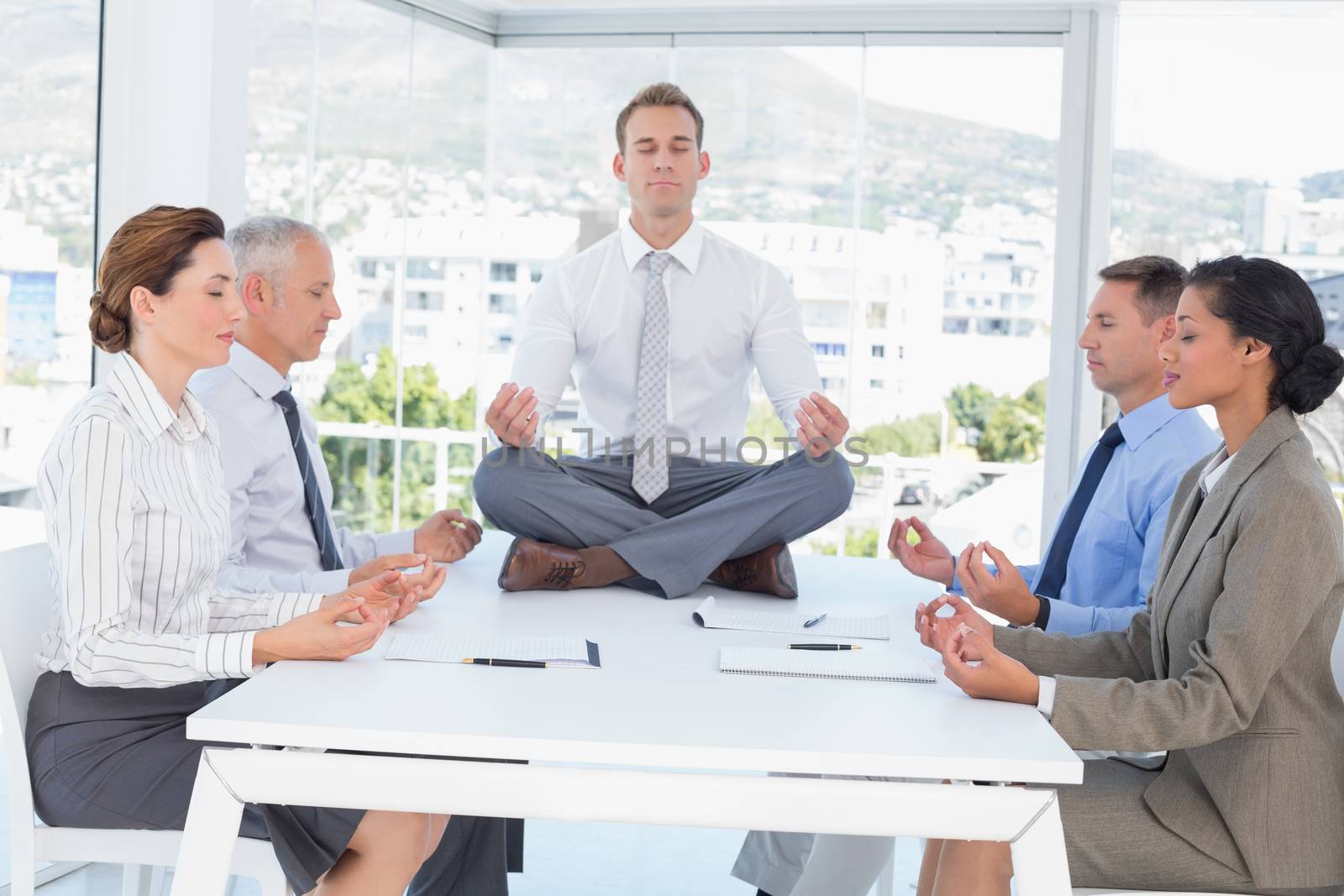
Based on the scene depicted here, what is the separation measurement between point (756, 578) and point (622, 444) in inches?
25.4

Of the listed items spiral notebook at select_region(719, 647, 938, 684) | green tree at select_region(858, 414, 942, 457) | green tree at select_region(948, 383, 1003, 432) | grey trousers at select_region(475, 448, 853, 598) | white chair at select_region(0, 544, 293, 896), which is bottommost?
white chair at select_region(0, 544, 293, 896)

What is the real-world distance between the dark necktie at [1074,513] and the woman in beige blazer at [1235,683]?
0.68 m

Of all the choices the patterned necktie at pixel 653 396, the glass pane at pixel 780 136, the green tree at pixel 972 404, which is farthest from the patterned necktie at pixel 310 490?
the green tree at pixel 972 404

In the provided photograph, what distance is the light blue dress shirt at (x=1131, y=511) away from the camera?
2.32 meters

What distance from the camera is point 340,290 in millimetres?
4828

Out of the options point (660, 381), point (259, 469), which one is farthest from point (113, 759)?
point (660, 381)

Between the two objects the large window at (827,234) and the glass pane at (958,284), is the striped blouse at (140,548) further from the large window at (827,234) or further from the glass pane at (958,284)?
the glass pane at (958,284)

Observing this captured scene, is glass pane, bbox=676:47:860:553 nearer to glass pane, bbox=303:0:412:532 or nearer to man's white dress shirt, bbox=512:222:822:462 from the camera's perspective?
glass pane, bbox=303:0:412:532

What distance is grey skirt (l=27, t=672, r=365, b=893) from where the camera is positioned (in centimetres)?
186

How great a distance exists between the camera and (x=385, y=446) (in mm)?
5148

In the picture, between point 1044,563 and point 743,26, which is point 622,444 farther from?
point 743,26

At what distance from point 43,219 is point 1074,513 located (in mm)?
2515

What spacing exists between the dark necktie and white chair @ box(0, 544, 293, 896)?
1.56 m

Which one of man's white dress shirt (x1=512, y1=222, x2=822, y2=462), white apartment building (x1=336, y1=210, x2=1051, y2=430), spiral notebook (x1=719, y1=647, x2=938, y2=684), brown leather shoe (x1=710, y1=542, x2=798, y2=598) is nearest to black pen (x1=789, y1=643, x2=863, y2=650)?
spiral notebook (x1=719, y1=647, x2=938, y2=684)
